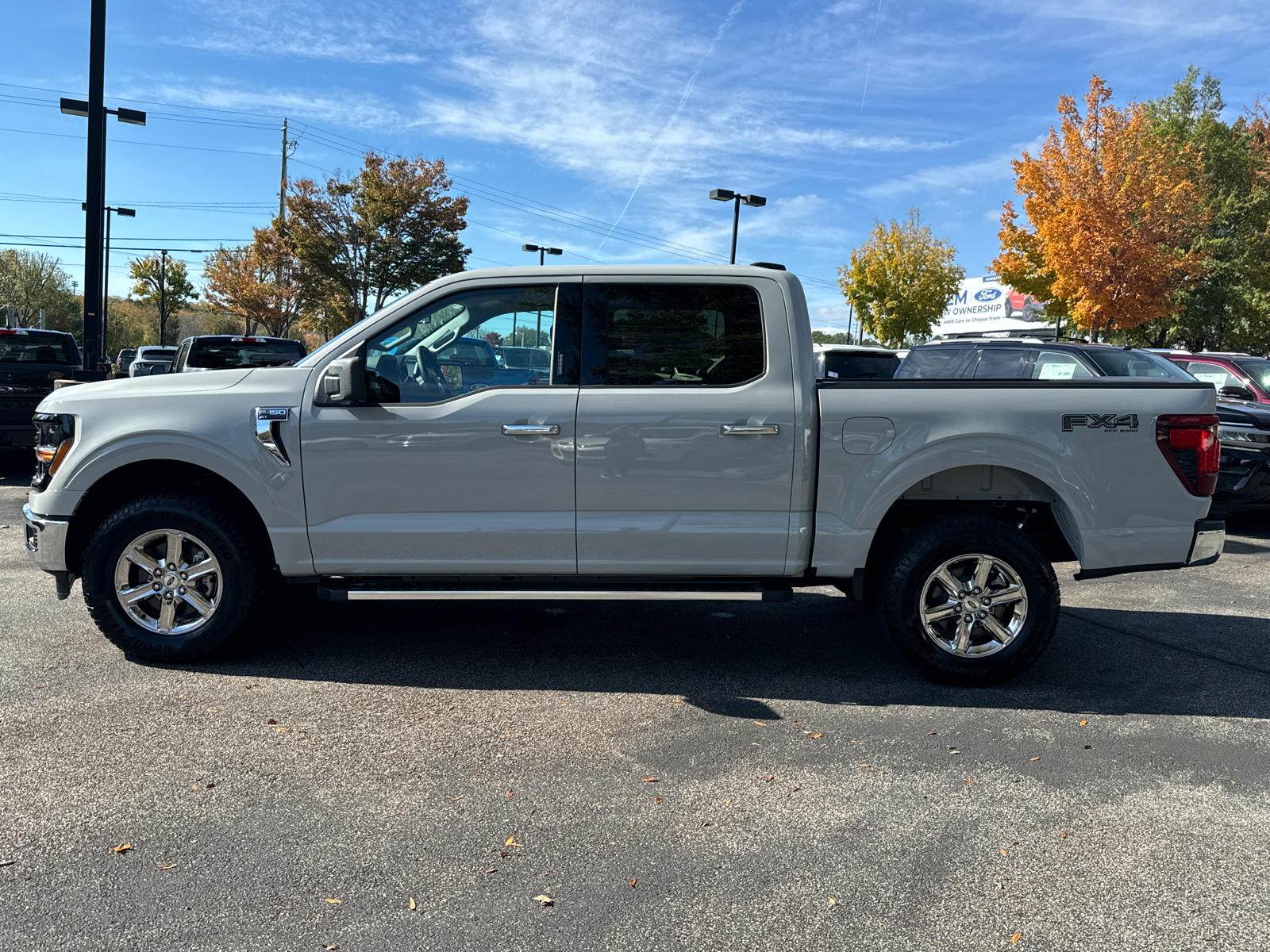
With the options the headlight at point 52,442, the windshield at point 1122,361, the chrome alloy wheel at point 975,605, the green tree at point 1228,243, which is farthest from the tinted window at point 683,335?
the green tree at point 1228,243

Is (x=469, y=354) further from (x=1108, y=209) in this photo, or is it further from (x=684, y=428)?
(x=1108, y=209)

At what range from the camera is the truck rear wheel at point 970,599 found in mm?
4762

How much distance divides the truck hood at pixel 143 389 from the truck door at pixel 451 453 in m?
0.56

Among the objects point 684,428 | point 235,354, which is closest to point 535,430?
point 684,428

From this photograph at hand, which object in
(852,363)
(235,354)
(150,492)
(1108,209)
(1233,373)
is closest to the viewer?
(150,492)

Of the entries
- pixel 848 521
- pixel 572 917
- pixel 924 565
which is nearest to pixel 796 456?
pixel 848 521

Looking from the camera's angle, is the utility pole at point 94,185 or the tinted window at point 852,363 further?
the tinted window at point 852,363

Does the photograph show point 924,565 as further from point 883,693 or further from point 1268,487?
point 1268,487

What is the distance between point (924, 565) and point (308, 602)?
3.92 meters

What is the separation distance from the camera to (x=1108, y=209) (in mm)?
25047

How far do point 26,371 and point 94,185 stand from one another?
388 centimetres

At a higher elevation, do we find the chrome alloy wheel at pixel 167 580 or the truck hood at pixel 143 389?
the truck hood at pixel 143 389

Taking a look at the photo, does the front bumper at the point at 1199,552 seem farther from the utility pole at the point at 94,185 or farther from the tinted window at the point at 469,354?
the utility pole at the point at 94,185

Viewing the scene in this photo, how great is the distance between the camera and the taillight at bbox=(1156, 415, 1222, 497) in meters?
4.68
